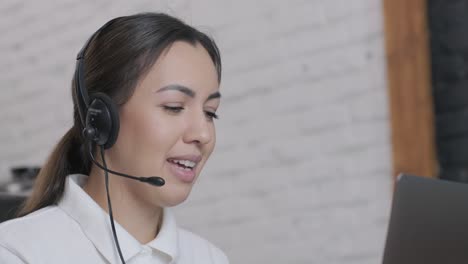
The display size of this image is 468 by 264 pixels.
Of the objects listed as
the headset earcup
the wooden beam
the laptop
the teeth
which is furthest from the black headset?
the wooden beam

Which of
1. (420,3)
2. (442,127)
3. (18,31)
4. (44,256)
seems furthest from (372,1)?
(18,31)

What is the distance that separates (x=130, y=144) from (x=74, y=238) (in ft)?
0.53

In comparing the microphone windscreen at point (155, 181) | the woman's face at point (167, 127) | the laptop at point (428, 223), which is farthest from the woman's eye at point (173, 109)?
the laptop at point (428, 223)

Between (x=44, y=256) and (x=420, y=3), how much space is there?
1053 mm

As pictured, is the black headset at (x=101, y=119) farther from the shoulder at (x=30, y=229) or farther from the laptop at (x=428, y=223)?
the laptop at (x=428, y=223)

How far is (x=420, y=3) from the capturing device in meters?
1.63

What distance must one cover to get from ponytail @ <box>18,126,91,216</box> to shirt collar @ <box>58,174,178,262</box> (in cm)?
5

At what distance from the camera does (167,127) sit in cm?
102

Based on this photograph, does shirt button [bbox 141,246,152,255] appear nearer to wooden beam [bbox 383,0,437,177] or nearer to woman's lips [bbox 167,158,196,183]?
woman's lips [bbox 167,158,196,183]

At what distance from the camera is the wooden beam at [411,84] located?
1633 millimetres

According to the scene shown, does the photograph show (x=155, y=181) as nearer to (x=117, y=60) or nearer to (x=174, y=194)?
(x=174, y=194)

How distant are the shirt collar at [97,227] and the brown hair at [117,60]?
0.06m

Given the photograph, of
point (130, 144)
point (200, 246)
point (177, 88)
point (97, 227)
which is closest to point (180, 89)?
point (177, 88)

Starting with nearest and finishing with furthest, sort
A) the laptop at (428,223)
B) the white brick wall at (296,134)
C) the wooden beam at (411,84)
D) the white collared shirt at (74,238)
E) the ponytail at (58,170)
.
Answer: the laptop at (428,223) < the white collared shirt at (74,238) < the ponytail at (58,170) < the wooden beam at (411,84) < the white brick wall at (296,134)
